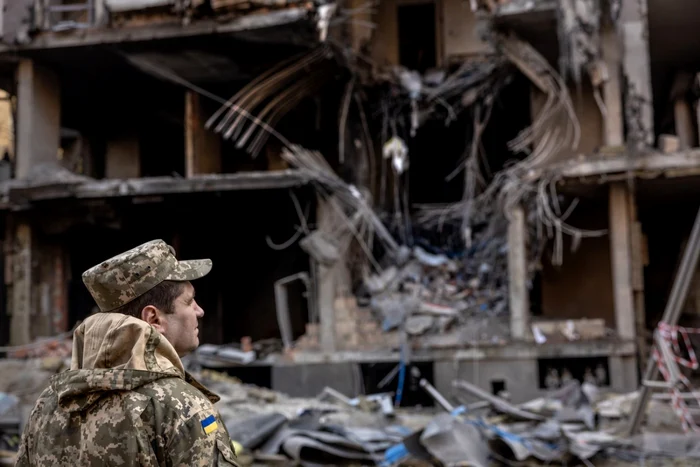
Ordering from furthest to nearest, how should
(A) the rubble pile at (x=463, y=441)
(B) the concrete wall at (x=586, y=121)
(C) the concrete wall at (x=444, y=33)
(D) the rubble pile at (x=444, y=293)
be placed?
(C) the concrete wall at (x=444, y=33) → (B) the concrete wall at (x=586, y=121) → (D) the rubble pile at (x=444, y=293) → (A) the rubble pile at (x=463, y=441)

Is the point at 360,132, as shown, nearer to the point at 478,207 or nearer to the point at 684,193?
the point at 478,207

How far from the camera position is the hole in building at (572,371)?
12836mm

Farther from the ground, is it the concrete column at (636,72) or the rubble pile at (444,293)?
the concrete column at (636,72)

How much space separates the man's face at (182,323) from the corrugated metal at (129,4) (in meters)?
12.9

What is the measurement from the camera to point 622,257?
13.0 metres

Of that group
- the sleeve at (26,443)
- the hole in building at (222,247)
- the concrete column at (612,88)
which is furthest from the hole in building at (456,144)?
the sleeve at (26,443)

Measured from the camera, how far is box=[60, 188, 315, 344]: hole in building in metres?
15.8

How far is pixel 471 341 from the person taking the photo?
44.1ft

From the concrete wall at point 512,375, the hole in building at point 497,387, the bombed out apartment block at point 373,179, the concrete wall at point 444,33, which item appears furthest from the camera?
the concrete wall at point 444,33

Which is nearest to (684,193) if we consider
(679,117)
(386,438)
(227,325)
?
(679,117)

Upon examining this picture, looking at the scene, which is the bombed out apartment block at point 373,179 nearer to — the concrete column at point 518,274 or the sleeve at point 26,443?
the concrete column at point 518,274

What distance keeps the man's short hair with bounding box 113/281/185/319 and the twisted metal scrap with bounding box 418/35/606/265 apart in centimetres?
1113

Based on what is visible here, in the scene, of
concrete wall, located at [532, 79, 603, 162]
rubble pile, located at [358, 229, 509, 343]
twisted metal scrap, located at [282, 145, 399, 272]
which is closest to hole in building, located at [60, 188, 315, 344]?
twisted metal scrap, located at [282, 145, 399, 272]

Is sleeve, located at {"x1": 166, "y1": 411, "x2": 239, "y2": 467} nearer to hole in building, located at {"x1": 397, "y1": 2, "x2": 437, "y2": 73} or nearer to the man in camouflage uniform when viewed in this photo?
the man in camouflage uniform
